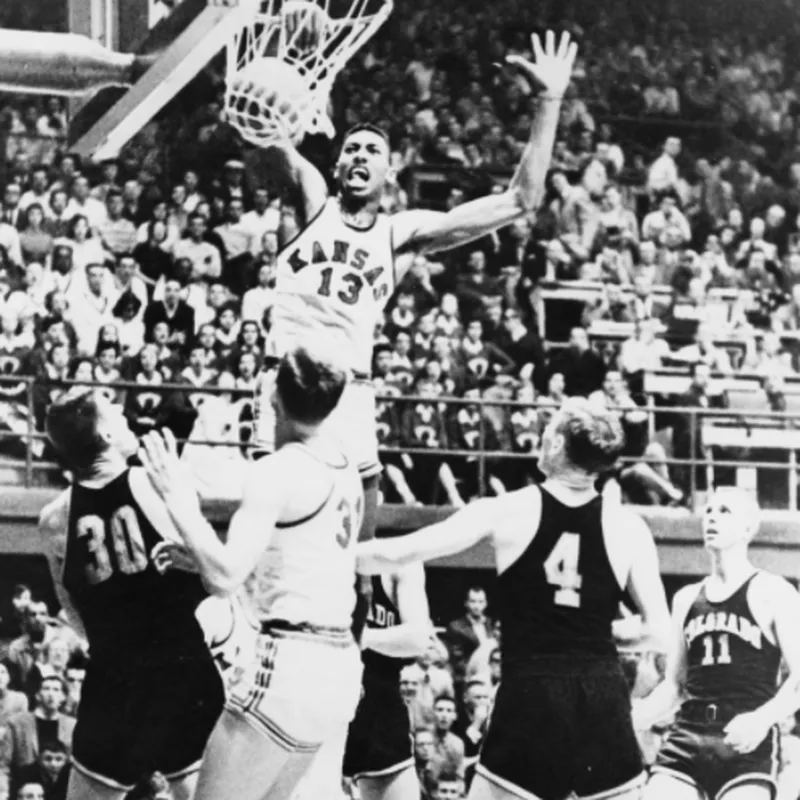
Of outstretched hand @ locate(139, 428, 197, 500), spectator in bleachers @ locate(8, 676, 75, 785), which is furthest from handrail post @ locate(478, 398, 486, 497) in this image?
outstretched hand @ locate(139, 428, 197, 500)

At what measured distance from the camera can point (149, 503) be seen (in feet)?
20.6

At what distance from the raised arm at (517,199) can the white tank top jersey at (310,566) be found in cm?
234

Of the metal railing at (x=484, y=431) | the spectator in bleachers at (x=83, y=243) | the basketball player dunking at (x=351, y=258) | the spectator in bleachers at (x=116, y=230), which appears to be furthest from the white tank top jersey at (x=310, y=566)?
the spectator in bleachers at (x=116, y=230)

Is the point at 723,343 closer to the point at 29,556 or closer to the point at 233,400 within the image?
the point at 233,400

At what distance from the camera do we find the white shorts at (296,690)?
5445 mm

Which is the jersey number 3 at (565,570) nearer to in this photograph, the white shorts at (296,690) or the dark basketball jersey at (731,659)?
the white shorts at (296,690)

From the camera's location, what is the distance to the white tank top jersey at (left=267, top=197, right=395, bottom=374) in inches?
296

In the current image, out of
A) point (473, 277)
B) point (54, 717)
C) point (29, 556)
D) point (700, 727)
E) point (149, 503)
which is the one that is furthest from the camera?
point (473, 277)

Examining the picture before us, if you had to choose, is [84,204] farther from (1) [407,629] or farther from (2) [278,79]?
(1) [407,629]

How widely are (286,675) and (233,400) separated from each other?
7.88 meters

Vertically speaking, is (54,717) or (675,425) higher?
(675,425)

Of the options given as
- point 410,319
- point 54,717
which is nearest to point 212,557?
point 54,717

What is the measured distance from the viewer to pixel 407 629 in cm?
706

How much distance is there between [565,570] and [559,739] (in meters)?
0.53
